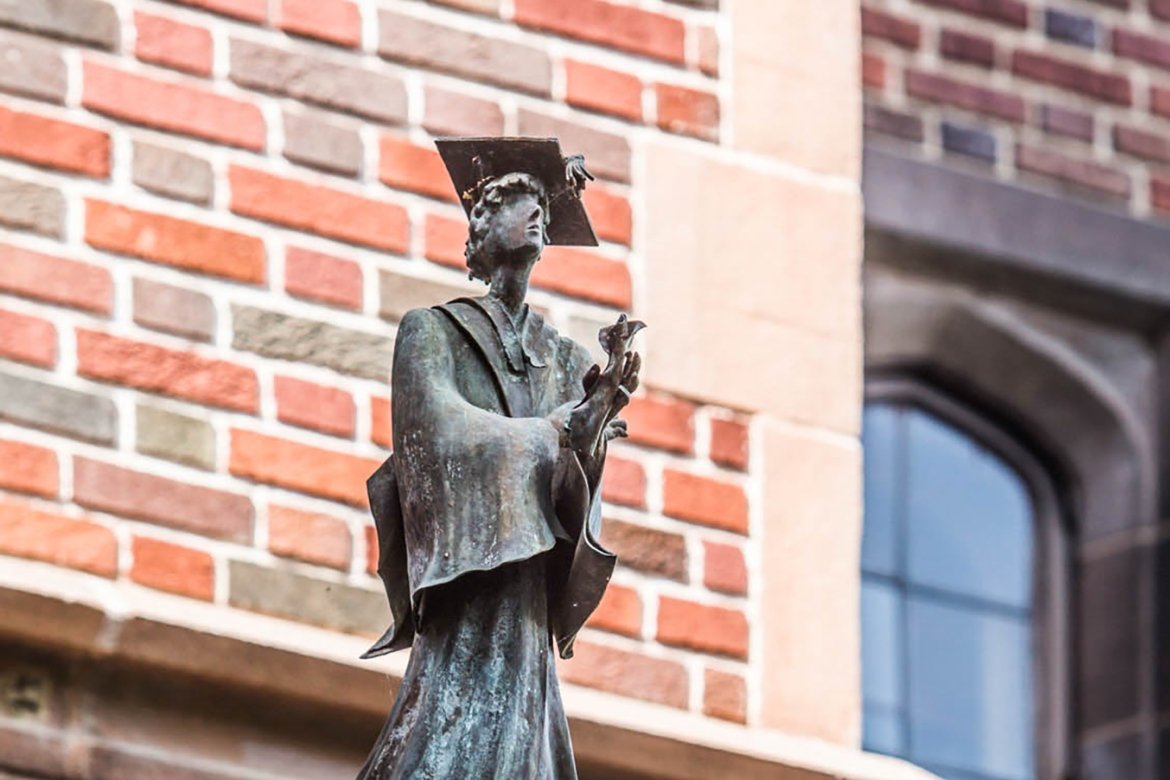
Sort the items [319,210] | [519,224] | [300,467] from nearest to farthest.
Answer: [519,224], [300,467], [319,210]

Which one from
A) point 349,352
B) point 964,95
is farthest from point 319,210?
point 964,95

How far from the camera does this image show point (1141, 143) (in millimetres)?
10164

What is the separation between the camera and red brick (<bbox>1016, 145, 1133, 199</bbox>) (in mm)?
10023

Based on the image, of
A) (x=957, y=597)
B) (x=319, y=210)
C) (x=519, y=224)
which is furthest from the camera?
(x=957, y=597)

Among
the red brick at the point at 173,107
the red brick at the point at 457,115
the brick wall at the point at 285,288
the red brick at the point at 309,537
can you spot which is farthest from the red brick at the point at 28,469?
the red brick at the point at 457,115

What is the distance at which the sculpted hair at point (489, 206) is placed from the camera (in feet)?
17.7

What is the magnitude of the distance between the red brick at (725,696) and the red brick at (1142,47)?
333 centimetres

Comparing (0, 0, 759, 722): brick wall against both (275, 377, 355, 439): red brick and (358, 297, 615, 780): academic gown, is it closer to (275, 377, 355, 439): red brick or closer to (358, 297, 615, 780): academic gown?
(275, 377, 355, 439): red brick

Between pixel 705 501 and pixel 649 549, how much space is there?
6.4 inches

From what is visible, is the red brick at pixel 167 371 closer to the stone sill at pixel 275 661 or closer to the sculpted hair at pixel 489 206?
the stone sill at pixel 275 661

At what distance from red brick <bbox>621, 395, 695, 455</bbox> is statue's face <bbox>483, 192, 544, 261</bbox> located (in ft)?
6.66

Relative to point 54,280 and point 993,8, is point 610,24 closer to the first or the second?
point 54,280

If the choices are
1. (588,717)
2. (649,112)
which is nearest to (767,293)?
(649,112)

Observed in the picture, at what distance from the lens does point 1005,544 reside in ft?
33.2
